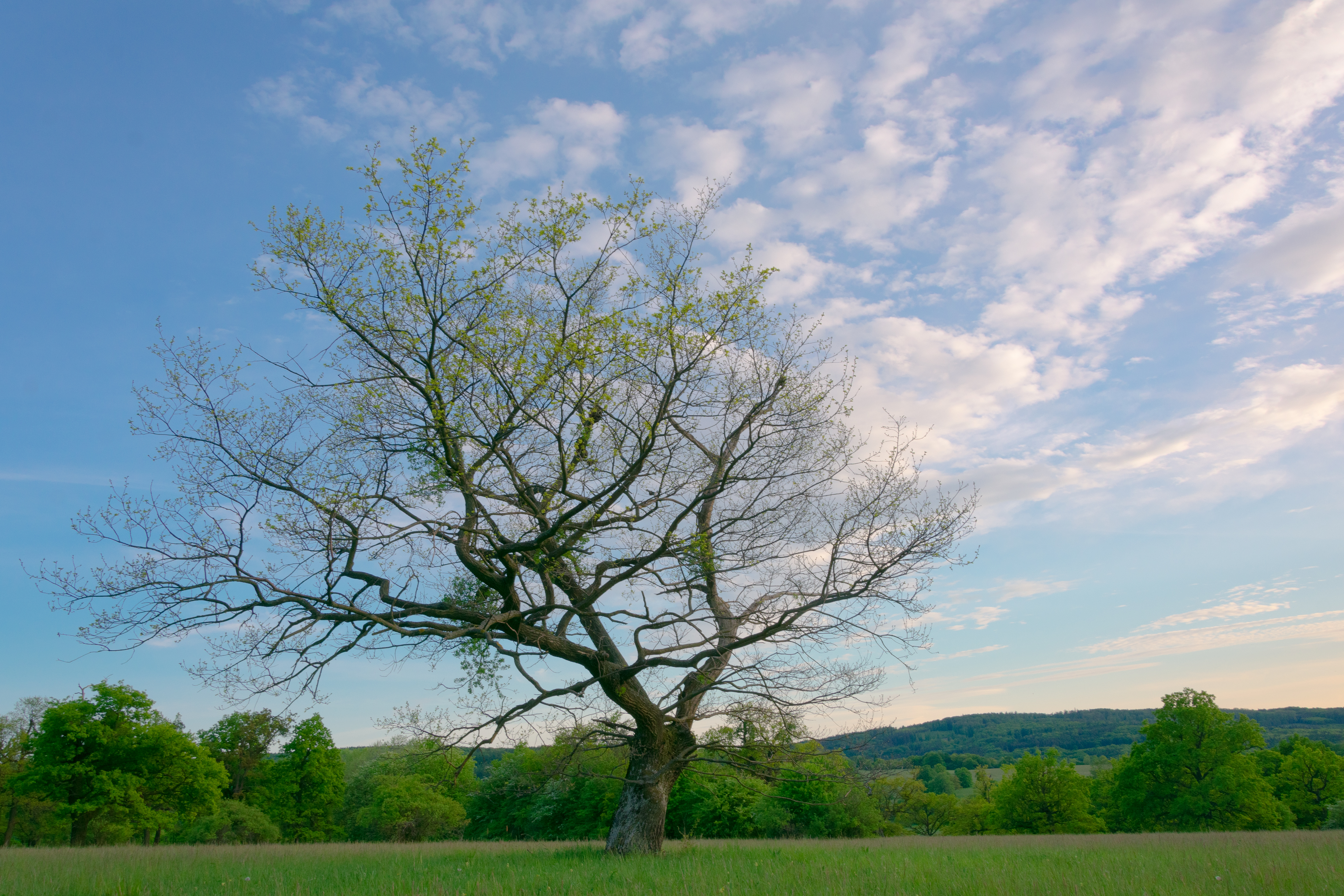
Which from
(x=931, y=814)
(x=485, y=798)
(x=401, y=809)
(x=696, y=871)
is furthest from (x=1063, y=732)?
(x=696, y=871)

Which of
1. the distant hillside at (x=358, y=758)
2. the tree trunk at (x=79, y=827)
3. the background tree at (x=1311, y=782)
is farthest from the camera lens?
the distant hillside at (x=358, y=758)

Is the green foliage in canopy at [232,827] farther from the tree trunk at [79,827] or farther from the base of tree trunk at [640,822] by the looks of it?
the base of tree trunk at [640,822]

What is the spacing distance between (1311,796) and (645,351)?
194ft

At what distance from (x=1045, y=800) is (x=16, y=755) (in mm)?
70313

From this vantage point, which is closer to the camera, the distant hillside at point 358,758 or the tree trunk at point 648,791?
the tree trunk at point 648,791

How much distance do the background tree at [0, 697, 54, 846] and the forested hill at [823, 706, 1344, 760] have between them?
60.3 metres

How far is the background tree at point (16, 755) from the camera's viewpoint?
4191 cm

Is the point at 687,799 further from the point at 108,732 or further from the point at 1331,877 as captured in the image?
the point at 1331,877

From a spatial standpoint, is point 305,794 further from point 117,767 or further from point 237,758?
point 117,767

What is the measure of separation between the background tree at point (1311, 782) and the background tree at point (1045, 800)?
11.4 m

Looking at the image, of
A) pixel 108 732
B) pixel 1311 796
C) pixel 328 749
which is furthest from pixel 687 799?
pixel 1311 796

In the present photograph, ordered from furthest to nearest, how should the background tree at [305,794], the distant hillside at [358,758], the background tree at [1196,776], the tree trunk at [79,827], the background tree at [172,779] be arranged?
the distant hillside at [358,758], the background tree at [305,794], the background tree at [1196,776], the background tree at [172,779], the tree trunk at [79,827]

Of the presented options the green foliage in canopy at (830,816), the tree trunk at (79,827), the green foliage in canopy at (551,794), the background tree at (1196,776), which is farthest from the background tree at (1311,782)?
the tree trunk at (79,827)

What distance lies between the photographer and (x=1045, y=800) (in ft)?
160
